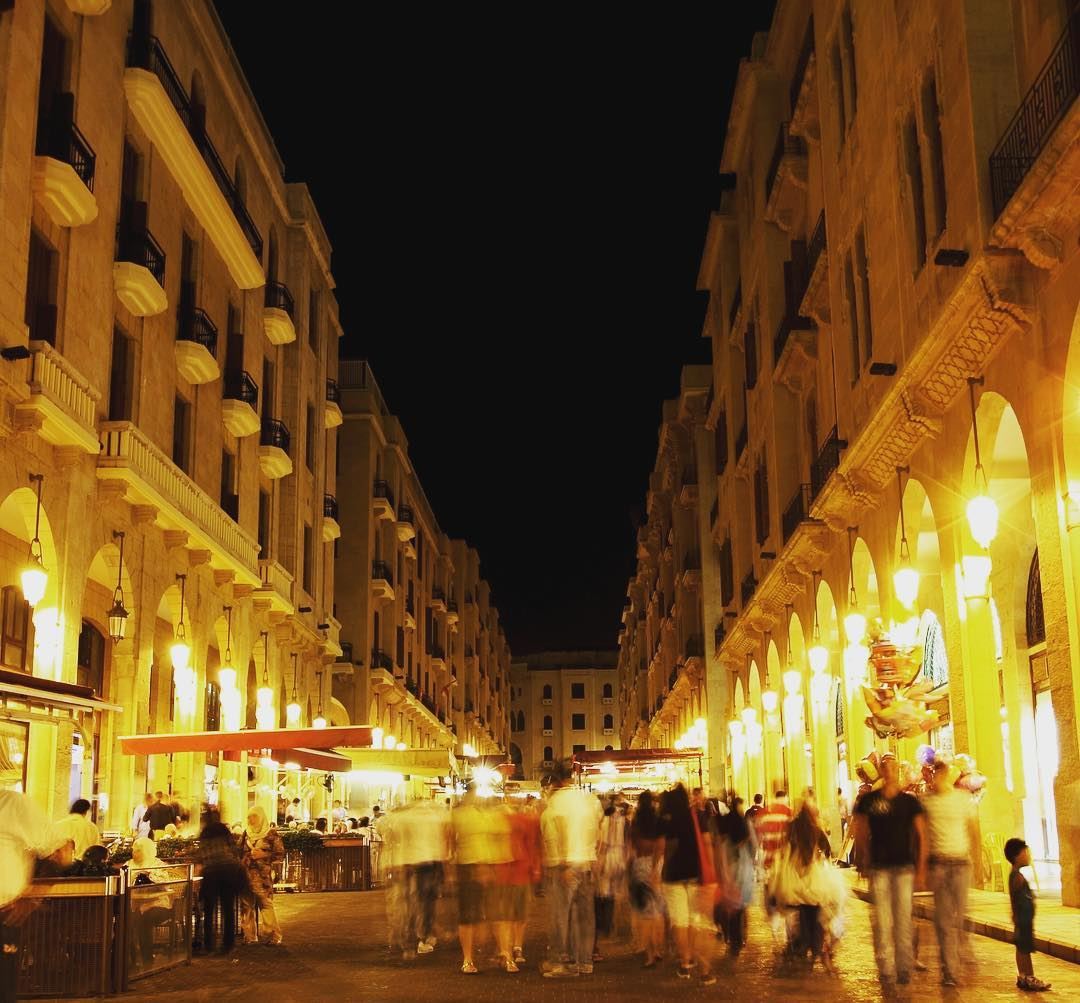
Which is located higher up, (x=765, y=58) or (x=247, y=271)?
(x=765, y=58)

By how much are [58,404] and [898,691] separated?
43.5 ft

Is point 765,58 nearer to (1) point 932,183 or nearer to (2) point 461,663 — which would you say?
(1) point 932,183

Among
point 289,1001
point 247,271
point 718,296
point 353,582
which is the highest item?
point 718,296

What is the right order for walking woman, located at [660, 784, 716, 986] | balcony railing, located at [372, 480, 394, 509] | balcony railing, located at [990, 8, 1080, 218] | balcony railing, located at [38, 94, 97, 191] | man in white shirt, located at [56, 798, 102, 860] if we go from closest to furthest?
1. walking woman, located at [660, 784, 716, 986]
2. balcony railing, located at [990, 8, 1080, 218]
3. man in white shirt, located at [56, 798, 102, 860]
4. balcony railing, located at [38, 94, 97, 191]
5. balcony railing, located at [372, 480, 394, 509]

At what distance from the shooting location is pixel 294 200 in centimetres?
4091

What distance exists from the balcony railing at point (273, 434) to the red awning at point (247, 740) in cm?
1677

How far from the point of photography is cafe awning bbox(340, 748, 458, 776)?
33.6 m

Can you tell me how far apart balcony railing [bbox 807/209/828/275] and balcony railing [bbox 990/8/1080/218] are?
10.5 m

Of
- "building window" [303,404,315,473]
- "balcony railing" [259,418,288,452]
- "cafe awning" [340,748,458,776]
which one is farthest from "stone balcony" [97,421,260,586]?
"building window" [303,404,315,473]

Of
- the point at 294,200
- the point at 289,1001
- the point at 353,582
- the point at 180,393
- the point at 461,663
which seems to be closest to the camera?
the point at 289,1001

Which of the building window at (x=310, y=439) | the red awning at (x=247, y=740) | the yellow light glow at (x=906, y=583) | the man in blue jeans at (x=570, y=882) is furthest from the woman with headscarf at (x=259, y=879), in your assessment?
the building window at (x=310, y=439)

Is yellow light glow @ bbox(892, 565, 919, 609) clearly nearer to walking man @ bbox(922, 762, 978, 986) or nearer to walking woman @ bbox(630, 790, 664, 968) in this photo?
walking woman @ bbox(630, 790, 664, 968)

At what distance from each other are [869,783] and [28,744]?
12.7m

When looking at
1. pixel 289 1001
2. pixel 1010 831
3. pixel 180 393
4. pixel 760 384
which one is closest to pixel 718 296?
pixel 760 384
